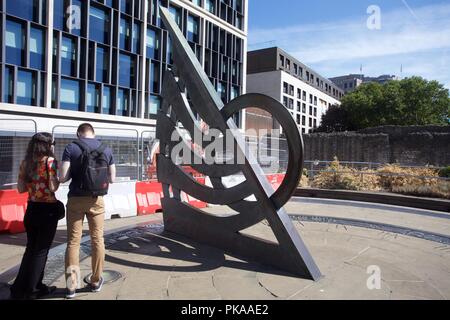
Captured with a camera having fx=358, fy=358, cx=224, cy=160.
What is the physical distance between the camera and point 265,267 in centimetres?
500

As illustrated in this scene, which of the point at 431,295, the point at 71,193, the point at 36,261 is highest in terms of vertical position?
the point at 71,193

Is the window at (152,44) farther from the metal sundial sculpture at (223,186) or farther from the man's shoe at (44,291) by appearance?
the man's shoe at (44,291)

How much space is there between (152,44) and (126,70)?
13.9 ft

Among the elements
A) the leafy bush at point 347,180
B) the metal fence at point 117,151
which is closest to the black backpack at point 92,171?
the metal fence at point 117,151

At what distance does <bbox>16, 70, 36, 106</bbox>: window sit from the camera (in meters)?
24.1

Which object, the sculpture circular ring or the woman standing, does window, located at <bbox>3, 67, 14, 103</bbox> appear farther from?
the sculpture circular ring

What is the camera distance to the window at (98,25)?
28.3 m

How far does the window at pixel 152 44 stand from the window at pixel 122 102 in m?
4.69

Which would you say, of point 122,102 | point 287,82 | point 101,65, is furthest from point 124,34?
point 287,82

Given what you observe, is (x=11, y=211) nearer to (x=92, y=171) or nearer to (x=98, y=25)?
(x=92, y=171)

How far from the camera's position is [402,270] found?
5047 millimetres

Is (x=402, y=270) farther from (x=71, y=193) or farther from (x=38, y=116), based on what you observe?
(x=38, y=116)
